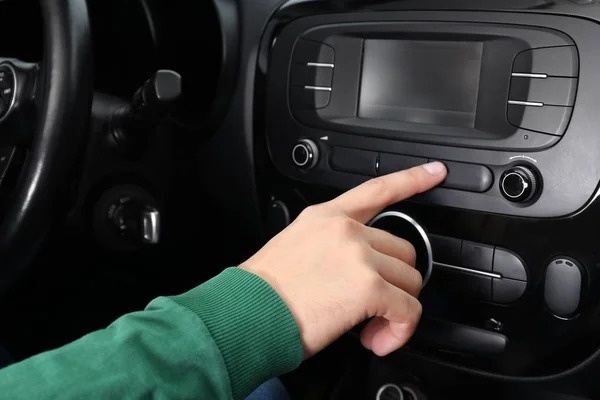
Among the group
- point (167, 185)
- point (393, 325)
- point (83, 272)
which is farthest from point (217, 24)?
point (393, 325)

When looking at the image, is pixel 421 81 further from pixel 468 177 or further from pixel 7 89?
pixel 7 89

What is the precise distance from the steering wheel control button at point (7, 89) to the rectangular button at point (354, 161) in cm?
42

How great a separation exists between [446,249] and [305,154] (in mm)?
241

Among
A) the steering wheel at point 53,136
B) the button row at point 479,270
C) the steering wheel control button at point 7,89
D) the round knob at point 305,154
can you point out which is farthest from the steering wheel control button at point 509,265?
the steering wheel control button at point 7,89

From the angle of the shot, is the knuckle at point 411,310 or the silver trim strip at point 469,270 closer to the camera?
the knuckle at point 411,310

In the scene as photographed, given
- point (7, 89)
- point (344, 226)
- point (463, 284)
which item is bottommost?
point (463, 284)

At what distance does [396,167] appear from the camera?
0.81m

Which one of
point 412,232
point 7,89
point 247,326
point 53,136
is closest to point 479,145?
point 412,232

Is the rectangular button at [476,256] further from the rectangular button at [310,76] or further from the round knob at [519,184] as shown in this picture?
the rectangular button at [310,76]

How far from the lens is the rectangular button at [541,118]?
2.26 feet

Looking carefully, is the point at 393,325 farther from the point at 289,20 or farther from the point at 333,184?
the point at 289,20

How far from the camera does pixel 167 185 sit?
3.44 ft

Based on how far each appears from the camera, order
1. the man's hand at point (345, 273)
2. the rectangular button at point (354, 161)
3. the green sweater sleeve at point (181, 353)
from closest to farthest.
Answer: the green sweater sleeve at point (181, 353)
the man's hand at point (345, 273)
the rectangular button at point (354, 161)

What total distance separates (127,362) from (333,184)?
1.46 feet
